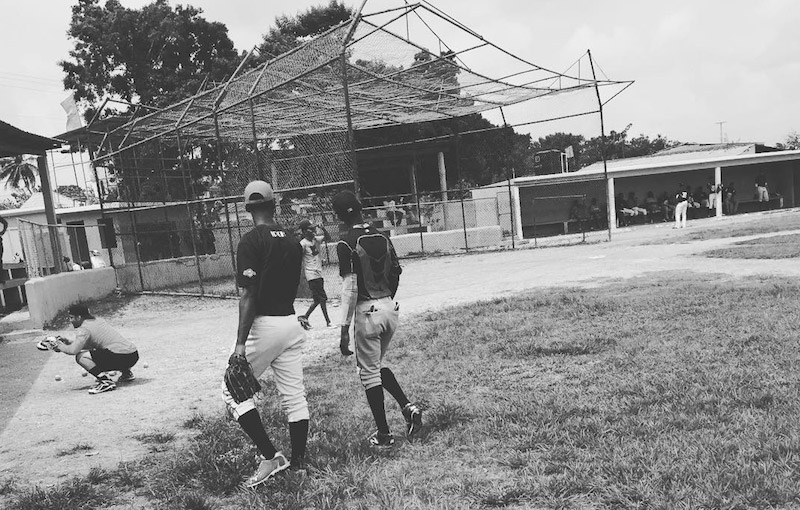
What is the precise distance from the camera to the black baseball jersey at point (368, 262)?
414cm

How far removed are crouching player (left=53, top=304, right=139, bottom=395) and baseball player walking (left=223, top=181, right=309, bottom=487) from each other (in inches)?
142

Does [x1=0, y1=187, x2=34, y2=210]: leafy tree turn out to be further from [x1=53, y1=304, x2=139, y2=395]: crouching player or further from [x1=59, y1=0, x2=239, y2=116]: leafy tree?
[x1=53, y1=304, x2=139, y2=395]: crouching player

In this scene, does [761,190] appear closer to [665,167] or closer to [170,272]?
[665,167]

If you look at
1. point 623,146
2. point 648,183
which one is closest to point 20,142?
point 648,183

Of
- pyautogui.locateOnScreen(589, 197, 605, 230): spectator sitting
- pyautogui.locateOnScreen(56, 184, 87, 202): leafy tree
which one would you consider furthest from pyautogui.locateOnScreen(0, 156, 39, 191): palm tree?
pyautogui.locateOnScreen(589, 197, 605, 230): spectator sitting

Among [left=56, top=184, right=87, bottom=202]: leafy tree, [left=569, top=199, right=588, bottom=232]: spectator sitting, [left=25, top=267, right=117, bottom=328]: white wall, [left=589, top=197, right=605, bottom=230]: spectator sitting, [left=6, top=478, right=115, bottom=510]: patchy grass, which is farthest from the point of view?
[left=56, top=184, right=87, bottom=202]: leafy tree

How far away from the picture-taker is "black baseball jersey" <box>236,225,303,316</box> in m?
3.48

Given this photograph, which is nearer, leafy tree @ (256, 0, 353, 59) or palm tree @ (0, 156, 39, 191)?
leafy tree @ (256, 0, 353, 59)

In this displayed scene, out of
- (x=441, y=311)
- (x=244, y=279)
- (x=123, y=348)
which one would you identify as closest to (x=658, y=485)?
(x=244, y=279)

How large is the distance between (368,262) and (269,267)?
79cm

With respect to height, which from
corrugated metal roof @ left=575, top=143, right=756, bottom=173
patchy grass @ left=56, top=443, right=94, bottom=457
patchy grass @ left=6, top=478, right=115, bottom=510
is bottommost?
patchy grass @ left=56, top=443, right=94, bottom=457

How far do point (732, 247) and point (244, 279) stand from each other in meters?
13.2

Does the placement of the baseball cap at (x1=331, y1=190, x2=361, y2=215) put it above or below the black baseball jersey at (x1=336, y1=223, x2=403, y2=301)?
above

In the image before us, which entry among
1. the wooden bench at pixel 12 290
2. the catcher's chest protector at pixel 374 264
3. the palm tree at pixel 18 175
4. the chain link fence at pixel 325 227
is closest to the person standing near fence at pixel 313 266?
the chain link fence at pixel 325 227
